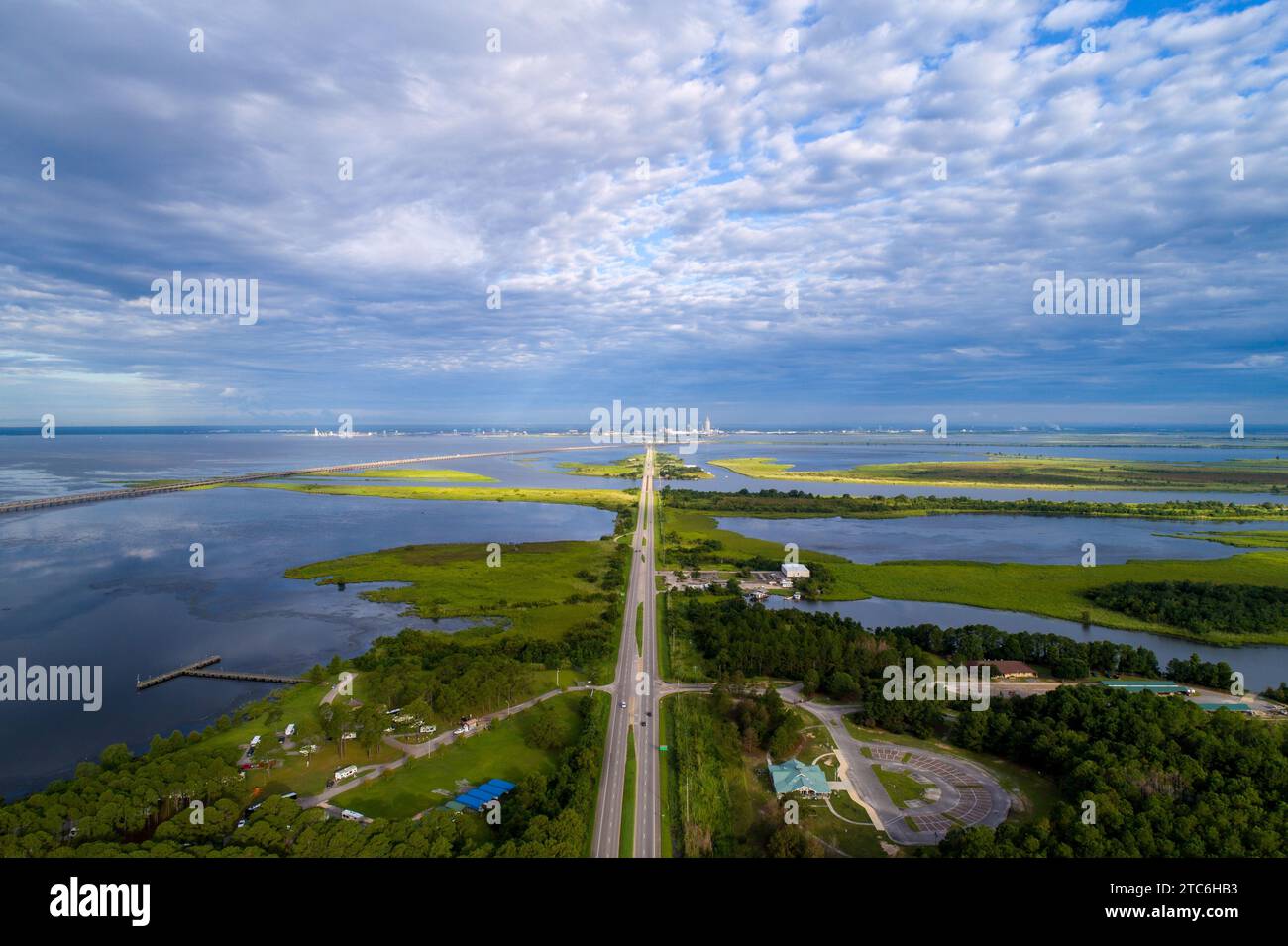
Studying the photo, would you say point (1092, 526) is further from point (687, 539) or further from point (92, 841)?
point (92, 841)

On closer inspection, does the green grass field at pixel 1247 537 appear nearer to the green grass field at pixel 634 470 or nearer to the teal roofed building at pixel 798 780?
the teal roofed building at pixel 798 780

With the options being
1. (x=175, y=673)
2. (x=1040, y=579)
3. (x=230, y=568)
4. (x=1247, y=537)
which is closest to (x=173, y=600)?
(x=230, y=568)

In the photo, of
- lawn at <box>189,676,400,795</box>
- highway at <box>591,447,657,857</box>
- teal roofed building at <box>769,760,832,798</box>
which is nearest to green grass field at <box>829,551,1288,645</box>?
highway at <box>591,447,657,857</box>

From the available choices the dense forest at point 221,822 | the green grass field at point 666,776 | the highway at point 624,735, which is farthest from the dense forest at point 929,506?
the dense forest at point 221,822

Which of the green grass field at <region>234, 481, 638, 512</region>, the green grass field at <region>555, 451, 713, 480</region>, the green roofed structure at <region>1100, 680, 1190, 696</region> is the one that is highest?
the green grass field at <region>555, 451, 713, 480</region>

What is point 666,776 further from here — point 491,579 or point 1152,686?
point 491,579

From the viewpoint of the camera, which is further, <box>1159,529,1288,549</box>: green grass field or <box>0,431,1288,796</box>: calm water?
<box>1159,529,1288,549</box>: green grass field

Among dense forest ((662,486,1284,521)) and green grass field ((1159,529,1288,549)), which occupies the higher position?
dense forest ((662,486,1284,521))
